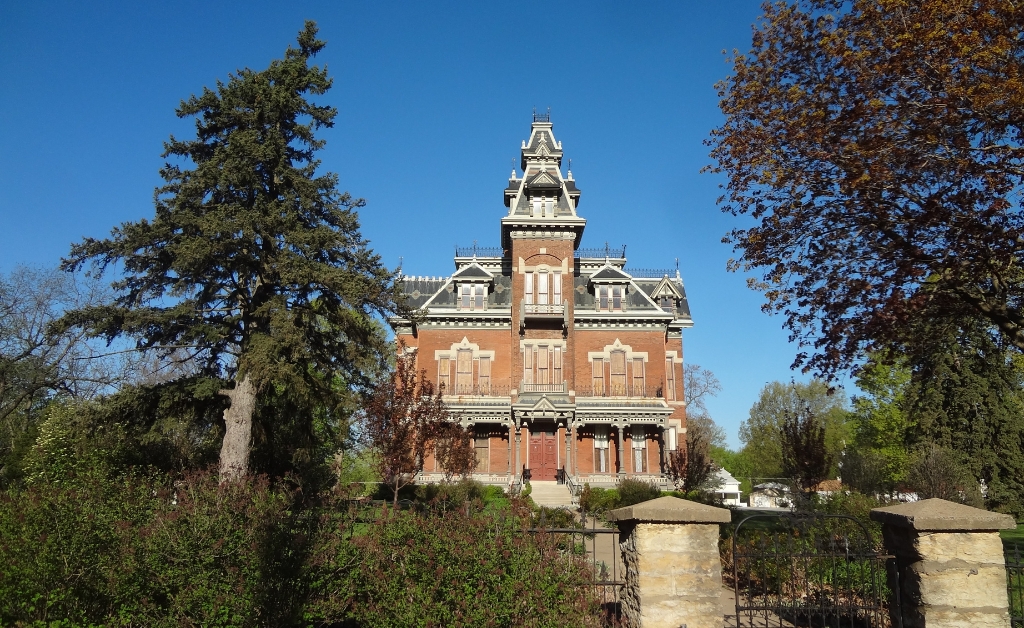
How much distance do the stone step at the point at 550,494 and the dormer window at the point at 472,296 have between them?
10652mm

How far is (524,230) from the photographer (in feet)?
123

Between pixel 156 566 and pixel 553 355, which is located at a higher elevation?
pixel 553 355

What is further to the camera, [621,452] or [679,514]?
[621,452]

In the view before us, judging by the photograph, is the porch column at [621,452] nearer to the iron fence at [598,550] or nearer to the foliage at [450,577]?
the iron fence at [598,550]

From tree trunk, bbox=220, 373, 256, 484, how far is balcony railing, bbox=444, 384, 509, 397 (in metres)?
18.0

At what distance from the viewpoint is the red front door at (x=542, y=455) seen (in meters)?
34.5

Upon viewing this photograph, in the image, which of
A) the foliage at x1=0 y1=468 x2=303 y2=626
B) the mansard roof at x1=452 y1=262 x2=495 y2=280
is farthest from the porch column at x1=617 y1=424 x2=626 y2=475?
the foliage at x1=0 y1=468 x2=303 y2=626

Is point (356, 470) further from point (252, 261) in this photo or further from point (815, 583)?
point (815, 583)

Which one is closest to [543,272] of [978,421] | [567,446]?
[567,446]

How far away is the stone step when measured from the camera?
31.3m

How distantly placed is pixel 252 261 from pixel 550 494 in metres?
19.2

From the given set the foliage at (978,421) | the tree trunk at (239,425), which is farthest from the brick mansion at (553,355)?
the tree trunk at (239,425)

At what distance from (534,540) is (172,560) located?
3.57 m

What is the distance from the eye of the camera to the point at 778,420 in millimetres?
69500
